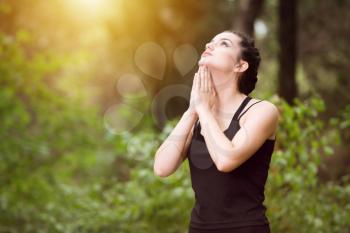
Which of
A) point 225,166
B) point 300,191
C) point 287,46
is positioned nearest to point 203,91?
point 225,166

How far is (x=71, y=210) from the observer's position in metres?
8.09

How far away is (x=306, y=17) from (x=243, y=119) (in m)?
13.2

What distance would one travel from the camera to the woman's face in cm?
315

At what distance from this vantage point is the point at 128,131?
345 inches

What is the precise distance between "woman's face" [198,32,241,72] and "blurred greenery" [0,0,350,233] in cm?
251

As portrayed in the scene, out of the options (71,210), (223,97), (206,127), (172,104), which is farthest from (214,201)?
(172,104)

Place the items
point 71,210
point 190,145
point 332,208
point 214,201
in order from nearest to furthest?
point 214,201 → point 190,145 → point 332,208 → point 71,210

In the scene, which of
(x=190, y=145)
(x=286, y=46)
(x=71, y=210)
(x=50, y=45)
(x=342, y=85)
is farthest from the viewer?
(x=50, y=45)

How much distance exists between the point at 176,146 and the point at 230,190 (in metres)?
0.46

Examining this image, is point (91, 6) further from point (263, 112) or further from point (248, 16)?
point (263, 112)

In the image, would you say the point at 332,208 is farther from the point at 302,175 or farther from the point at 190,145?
the point at 190,145

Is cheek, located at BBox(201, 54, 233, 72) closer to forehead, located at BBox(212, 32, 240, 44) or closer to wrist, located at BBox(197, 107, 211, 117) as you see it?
forehead, located at BBox(212, 32, 240, 44)

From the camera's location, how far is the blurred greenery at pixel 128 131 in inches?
239

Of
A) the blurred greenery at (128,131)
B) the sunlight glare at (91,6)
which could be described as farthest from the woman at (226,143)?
the sunlight glare at (91,6)
